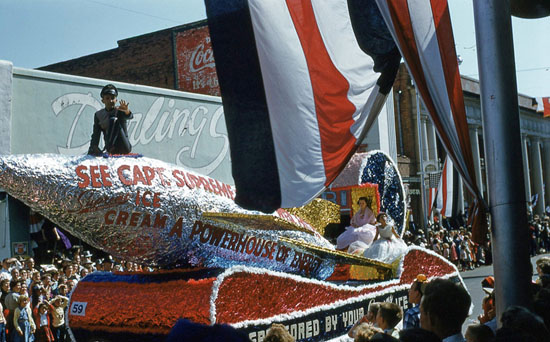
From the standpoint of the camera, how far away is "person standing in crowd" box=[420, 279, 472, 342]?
3.34m

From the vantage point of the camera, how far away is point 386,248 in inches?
348

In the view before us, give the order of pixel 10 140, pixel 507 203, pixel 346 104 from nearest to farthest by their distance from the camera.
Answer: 1. pixel 507 203
2. pixel 346 104
3. pixel 10 140

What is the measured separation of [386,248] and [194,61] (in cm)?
1902

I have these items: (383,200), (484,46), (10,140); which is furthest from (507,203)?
(10,140)

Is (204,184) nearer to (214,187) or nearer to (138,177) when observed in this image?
(214,187)

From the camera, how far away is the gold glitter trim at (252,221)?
6686 millimetres

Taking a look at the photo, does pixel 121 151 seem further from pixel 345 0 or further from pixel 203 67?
pixel 203 67

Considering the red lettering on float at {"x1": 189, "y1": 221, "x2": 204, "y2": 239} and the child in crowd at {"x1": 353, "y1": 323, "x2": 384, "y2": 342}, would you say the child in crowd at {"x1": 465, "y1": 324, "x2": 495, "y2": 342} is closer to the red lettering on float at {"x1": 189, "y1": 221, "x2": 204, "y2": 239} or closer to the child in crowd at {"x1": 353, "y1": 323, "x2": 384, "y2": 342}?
the child in crowd at {"x1": 353, "y1": 323, "x2": 384, "y2": 342}

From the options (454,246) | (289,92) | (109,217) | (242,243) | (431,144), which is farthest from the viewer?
(431,144)

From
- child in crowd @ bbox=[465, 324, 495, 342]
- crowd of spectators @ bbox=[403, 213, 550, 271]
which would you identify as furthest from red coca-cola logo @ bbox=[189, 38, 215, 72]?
child in crowd @ bbox=[465, 324, 495, 342]

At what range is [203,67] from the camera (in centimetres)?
2584

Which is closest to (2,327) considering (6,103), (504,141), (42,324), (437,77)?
(42,324)

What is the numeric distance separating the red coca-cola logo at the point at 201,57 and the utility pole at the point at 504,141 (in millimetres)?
21764

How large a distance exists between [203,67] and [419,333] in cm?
2377
